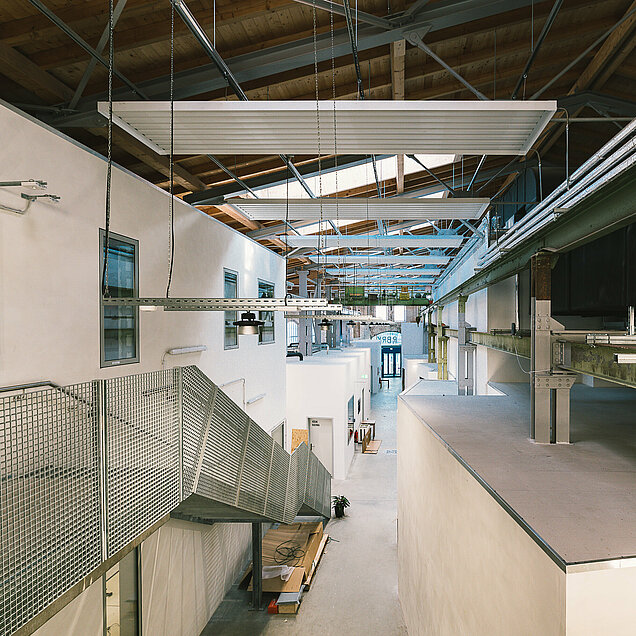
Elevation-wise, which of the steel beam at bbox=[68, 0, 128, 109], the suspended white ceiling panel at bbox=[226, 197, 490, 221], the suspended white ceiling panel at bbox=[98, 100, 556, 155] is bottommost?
the suspended white ceiling panel at bbox=[226, 197, 490, 221]

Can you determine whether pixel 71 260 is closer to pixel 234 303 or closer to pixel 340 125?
pixel 234 303

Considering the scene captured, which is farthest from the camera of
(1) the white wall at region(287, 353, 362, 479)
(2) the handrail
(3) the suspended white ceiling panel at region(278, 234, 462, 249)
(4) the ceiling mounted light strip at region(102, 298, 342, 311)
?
(1) the white wall at region(287, 353, 362, 479)

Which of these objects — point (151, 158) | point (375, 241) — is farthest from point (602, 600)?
point (375, 241)

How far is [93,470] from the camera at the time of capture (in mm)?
2912

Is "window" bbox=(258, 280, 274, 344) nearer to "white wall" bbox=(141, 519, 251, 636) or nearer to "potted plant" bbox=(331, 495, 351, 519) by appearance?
"white wall" bbox=(141, 519, 251, 636)

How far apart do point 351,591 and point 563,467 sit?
5.97 metres

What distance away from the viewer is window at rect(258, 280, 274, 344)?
1053 centimetres

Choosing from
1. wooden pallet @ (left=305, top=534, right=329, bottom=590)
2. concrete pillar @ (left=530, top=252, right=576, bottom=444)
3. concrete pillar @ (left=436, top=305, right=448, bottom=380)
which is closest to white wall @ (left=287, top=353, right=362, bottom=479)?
concrete pillar @ (left=436, top=305, right=448, bottom=380)

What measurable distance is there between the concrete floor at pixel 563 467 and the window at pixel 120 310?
3.82 m

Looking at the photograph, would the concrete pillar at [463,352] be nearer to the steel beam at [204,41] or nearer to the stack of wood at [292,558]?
the stack of wood at [292,558]

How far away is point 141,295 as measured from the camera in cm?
579

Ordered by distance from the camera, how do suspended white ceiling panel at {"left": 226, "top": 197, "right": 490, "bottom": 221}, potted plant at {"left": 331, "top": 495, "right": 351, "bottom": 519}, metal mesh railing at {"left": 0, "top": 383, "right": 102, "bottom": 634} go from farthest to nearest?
1. potted plant at {"left": 331, "top": 495, "right": 351, "bottom": 519}
2. suspended white ceiling panel at {"left": 226, "top": 197, "right": 490, "bottom": 221}
3. metal mesh railing at {"left": 0, "top": 383, "right": 102, "bottom": 634}

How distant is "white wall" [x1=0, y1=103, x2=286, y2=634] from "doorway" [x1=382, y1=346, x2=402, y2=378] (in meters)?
32.0

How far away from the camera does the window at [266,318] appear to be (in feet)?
34.6
